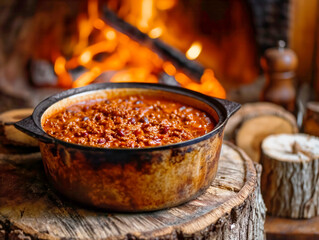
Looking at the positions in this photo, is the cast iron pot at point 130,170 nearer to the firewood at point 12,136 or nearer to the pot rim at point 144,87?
the pot rim at point 144,87

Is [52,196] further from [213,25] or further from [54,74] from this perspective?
[213,25]

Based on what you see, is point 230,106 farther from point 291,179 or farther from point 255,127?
point 255,127

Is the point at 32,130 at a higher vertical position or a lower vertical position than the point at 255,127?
higher

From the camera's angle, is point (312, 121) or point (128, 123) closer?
point (128, 123)

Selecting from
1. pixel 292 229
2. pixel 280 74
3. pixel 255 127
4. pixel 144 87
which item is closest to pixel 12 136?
pixel 144 87

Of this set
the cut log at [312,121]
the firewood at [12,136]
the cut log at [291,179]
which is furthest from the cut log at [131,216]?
the cut log at [312,121]

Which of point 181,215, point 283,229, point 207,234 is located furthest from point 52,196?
point 283,229
